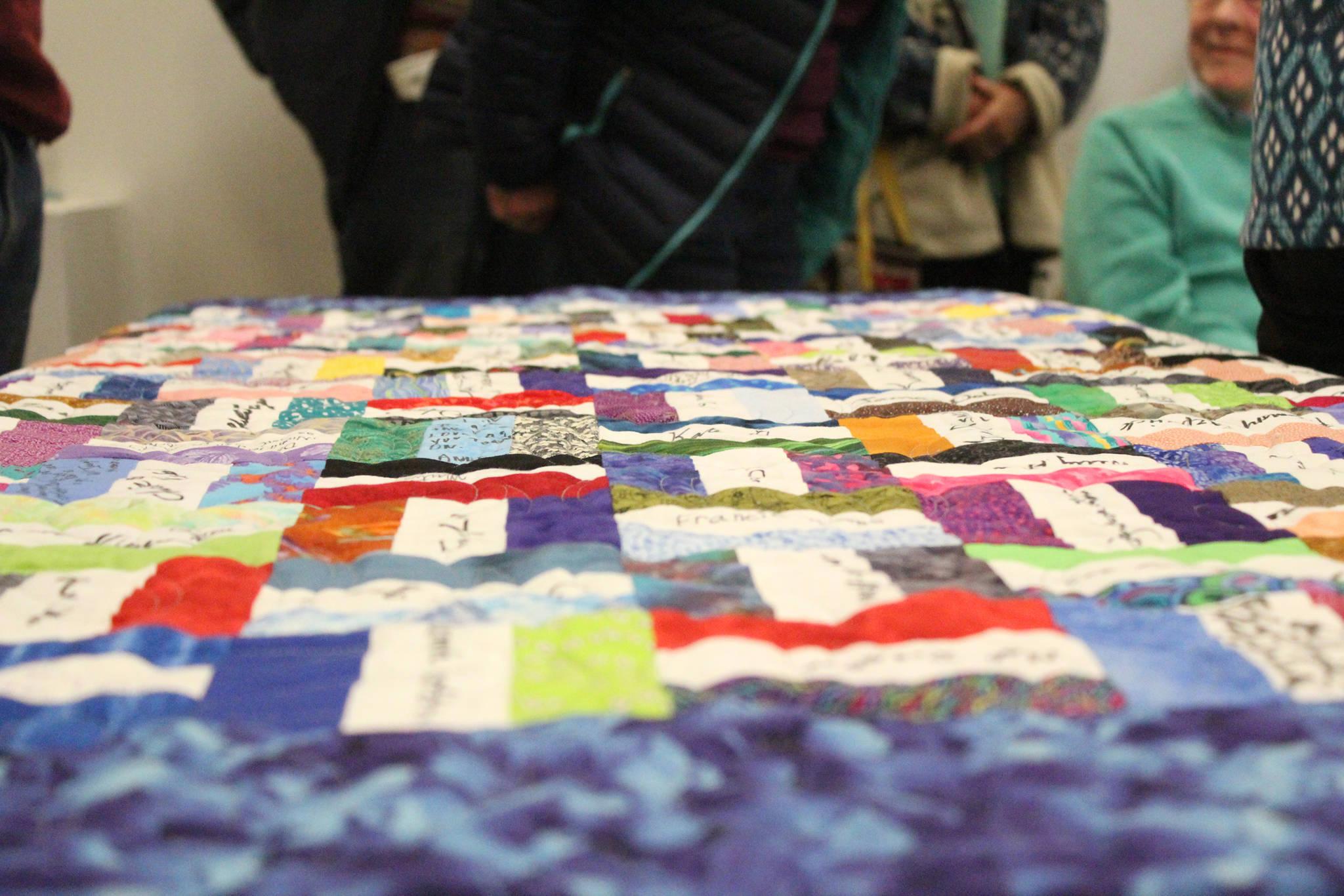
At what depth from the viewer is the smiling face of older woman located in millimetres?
1822

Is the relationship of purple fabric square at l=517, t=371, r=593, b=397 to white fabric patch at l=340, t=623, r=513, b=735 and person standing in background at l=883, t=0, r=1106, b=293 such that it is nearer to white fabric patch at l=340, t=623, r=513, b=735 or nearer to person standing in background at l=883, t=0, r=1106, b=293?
white fabric patch at l=340, t=623, r=513, b=735

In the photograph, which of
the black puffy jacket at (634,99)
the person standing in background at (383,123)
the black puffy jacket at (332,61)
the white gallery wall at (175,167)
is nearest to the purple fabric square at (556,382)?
the black puffy jacket at (634,99)

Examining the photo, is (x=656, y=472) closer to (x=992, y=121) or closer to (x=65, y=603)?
(x=65, y=603)

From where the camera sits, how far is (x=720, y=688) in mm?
519

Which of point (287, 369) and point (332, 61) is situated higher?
point (332, 61)

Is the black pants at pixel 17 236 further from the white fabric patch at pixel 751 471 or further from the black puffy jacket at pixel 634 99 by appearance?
the white fabric patch at pixel 751 471

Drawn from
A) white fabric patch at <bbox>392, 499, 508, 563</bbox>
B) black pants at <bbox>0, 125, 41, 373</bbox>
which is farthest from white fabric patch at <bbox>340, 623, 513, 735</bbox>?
black pants at <bbox>0, 125, 41, 373</bbox>

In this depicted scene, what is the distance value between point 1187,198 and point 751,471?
144 centimetres

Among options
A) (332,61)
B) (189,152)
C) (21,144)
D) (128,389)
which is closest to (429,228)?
(332,61)

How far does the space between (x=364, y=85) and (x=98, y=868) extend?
75.1 inches

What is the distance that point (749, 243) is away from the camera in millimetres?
1853

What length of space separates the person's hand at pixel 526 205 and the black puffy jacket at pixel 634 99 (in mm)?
48

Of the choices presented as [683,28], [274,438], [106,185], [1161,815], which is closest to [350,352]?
[274,438]

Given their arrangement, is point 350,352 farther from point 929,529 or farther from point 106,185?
point 106,185
